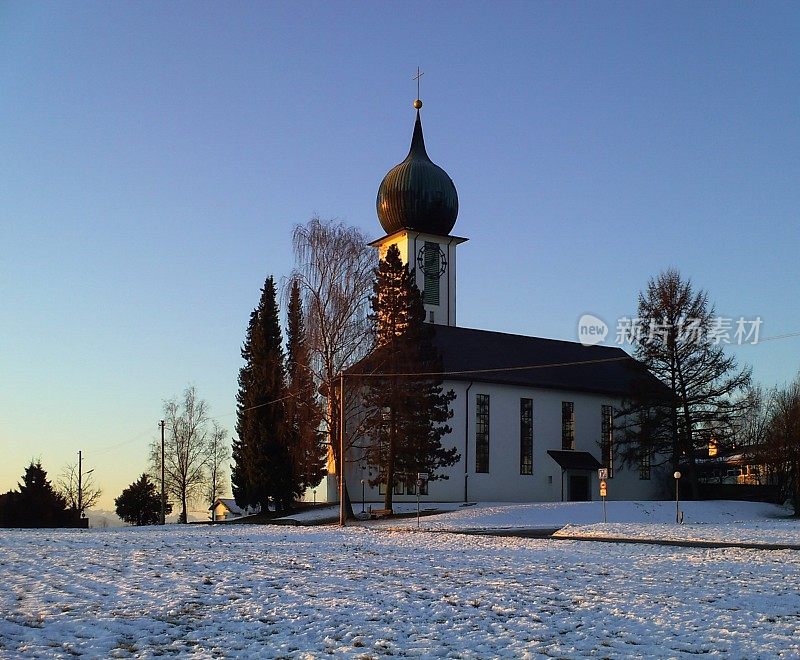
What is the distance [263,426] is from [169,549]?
32163 millimetres

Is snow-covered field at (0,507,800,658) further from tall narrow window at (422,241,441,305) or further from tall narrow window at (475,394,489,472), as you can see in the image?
tall narrow window at (422,241,441,305)

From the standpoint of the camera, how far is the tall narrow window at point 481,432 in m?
53.8

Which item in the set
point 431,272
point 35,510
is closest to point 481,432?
point 431,272

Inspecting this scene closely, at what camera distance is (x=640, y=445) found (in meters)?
56.8

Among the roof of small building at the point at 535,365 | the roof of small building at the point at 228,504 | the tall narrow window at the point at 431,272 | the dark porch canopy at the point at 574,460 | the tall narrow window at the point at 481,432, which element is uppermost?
the tall narrow window at the point at 431,272

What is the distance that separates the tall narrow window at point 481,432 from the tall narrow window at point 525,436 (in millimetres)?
2661

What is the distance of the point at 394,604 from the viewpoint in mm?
12445

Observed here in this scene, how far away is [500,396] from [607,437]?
9.53 meters

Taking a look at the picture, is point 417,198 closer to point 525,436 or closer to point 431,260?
point 431,260

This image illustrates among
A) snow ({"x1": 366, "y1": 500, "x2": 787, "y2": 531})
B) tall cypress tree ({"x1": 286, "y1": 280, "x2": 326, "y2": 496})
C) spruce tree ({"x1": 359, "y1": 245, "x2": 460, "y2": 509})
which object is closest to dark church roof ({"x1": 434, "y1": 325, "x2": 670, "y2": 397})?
spruce tree ({"x1": 359, "y1": 245, "x2": 460, "y2": 509})

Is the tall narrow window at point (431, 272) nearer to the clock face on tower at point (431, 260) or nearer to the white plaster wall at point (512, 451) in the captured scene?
the clock face on tower at point (431, 260)

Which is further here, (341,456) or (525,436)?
(525,436)

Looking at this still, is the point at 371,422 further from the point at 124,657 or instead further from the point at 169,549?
the point at 124,657

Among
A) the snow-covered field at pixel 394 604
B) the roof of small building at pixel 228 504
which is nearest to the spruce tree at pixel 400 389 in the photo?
the snow-covered field at pixel 394 604
